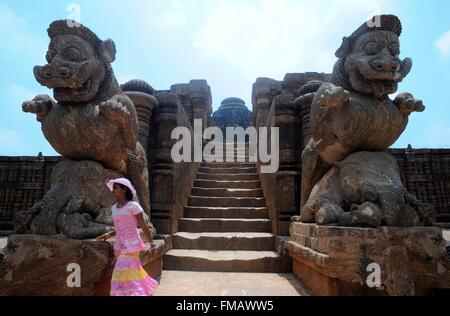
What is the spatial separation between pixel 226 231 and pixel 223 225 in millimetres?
105

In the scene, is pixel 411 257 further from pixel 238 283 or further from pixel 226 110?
pixel 226 110

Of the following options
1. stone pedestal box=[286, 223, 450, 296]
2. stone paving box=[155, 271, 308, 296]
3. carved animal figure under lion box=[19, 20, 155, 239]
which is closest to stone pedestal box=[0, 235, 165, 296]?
carved animal figure under lion box=[19, 20, 155, 239]

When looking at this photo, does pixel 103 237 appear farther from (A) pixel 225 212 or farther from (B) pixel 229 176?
(B) pixel 229 176

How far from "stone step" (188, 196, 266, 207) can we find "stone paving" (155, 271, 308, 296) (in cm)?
177

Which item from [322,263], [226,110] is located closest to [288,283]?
[322,263]

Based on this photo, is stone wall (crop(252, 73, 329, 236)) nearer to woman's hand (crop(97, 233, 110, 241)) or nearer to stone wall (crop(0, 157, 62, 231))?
woman's hand (crop(97, 233, 110, 241))

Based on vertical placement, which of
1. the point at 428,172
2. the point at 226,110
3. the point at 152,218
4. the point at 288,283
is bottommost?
the point at 288,283

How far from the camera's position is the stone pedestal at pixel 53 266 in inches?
87.0

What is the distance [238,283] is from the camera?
10.5 feet

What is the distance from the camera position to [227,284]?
3139 mm

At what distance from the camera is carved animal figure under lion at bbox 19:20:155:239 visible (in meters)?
2.59

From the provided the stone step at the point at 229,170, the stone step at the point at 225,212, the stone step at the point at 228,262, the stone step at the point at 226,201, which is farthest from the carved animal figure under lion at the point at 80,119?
the stone step at the point at 229,170
